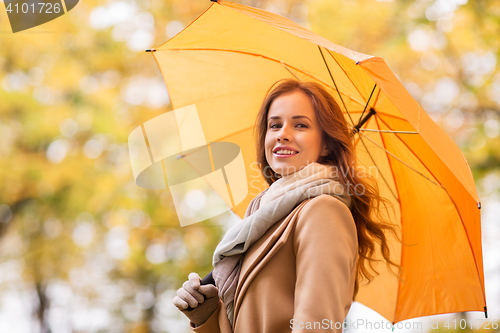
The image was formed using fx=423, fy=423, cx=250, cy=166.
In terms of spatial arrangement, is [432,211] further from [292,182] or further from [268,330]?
[268,330]

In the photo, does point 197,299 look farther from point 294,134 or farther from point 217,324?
point 294,134

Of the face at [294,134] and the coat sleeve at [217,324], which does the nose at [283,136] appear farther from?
the coat sleeve at [217,324]

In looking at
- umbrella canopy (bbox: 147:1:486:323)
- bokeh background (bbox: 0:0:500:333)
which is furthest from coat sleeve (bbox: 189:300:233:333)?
bokeh background (bbox: 0:0:500:333)

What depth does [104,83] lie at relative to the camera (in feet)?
20.8

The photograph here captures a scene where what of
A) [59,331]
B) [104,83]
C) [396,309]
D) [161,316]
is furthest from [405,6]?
[59,331]

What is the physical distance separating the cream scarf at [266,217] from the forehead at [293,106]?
0.24 m

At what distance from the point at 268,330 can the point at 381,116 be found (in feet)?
3.82

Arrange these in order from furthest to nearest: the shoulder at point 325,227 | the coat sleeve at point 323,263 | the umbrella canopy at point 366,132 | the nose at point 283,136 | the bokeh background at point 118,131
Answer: the bokeh background at point 118,131
the umbrella canopy at point 366,132
the nose at point 283,136
the shoulder at point 325,227
the coat sleeve at point 323,263

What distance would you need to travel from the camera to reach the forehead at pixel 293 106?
5.66ft

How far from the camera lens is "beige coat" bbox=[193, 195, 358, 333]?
4.01ft

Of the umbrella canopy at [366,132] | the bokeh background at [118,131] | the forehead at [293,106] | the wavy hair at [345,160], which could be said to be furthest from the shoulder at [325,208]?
the bokeh background at [118,131]

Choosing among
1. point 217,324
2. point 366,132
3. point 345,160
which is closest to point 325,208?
point 345,160

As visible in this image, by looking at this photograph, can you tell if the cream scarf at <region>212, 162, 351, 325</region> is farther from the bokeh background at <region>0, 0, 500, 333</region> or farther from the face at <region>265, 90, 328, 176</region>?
the bokeh background at <region>0, 0, 500, 333</region>

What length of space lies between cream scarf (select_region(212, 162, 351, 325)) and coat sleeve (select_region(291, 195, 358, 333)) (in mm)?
88
